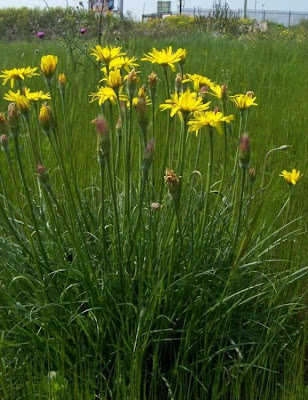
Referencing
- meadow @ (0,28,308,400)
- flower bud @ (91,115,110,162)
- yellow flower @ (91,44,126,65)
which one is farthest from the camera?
yellow flower @ (91,44,126,65)

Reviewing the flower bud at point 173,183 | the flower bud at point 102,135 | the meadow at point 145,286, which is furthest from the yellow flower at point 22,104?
the flower bud at point 173,183

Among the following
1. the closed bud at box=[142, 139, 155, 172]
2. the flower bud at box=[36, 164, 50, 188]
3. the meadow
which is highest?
the closed bud at box=[142, 139, 155, 172]

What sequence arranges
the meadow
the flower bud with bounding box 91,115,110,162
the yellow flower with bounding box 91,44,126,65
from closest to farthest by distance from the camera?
1. the flower bud with bounding box 91,115,110,162
2. the meadow
3. the yellow flower with bounding box 91,44,126,65

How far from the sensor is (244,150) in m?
1.08

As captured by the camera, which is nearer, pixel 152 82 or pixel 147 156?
pixel 147 156

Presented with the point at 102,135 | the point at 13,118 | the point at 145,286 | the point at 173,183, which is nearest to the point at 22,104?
the point at 13,118

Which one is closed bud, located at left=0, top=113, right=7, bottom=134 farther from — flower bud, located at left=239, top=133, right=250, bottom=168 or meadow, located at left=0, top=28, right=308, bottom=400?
flower bud, located at left=239, top=133, right=250, bottom=168

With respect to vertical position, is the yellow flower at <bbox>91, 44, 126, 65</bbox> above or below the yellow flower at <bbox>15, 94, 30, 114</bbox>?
above

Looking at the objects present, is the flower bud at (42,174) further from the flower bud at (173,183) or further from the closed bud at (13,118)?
the flower bud at (173,183)

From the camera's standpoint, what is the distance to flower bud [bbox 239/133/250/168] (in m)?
1.07

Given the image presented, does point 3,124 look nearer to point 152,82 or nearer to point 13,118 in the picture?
point 13,118

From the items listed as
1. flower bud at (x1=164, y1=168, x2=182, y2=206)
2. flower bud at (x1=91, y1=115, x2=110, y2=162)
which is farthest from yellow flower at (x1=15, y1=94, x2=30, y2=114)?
flower bud at (x1=164, y1=168, x2=182, y2=206)

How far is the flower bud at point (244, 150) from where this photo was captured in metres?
1.07

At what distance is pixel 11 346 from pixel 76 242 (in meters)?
0.24
